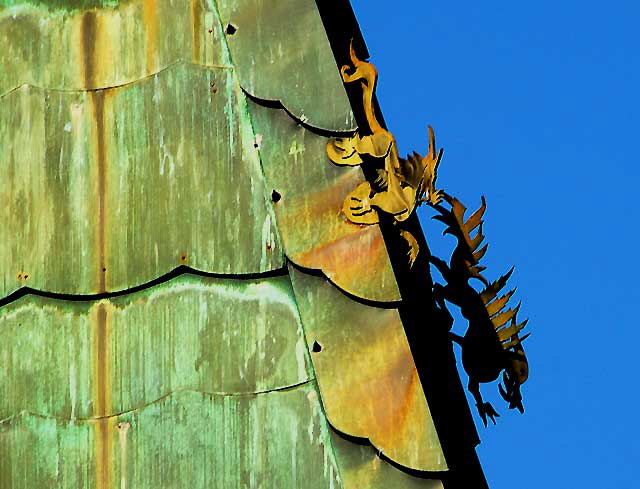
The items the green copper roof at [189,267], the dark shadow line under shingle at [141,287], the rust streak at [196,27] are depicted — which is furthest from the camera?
the rust streak at [196,27]

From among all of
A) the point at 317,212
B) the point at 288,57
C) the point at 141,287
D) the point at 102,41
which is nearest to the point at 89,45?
the point at 102,41

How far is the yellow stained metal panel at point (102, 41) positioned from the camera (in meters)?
7.67

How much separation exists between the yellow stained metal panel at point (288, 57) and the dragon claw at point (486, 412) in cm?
128

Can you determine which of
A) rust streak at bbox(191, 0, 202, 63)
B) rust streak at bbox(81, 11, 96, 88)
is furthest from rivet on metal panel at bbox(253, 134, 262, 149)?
rust streak at bbox(81, 11, 96, 88)

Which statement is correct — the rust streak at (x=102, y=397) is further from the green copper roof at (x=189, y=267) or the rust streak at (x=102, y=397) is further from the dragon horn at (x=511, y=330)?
the dragon horn at (x=511, y=330)

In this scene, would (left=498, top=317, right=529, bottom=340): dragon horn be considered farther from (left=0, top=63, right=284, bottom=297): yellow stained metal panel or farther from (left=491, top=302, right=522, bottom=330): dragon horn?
(left=0, top=63, right=284, bottom=297): yellow stained metal panel

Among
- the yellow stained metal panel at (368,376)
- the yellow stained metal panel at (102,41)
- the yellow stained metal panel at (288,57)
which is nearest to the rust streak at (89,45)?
the yellow stained metal panel at (102,41)

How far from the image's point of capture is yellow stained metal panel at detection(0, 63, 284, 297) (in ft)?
24.3

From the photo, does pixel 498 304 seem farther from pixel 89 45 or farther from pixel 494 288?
pixel 89 45

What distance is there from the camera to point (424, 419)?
687cm

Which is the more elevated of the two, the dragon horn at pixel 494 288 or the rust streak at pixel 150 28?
the rust streak at pixel 150 28

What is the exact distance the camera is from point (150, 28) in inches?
305

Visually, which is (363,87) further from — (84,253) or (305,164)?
(84,253)

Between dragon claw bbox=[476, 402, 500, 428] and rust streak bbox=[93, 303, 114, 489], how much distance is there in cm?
137
